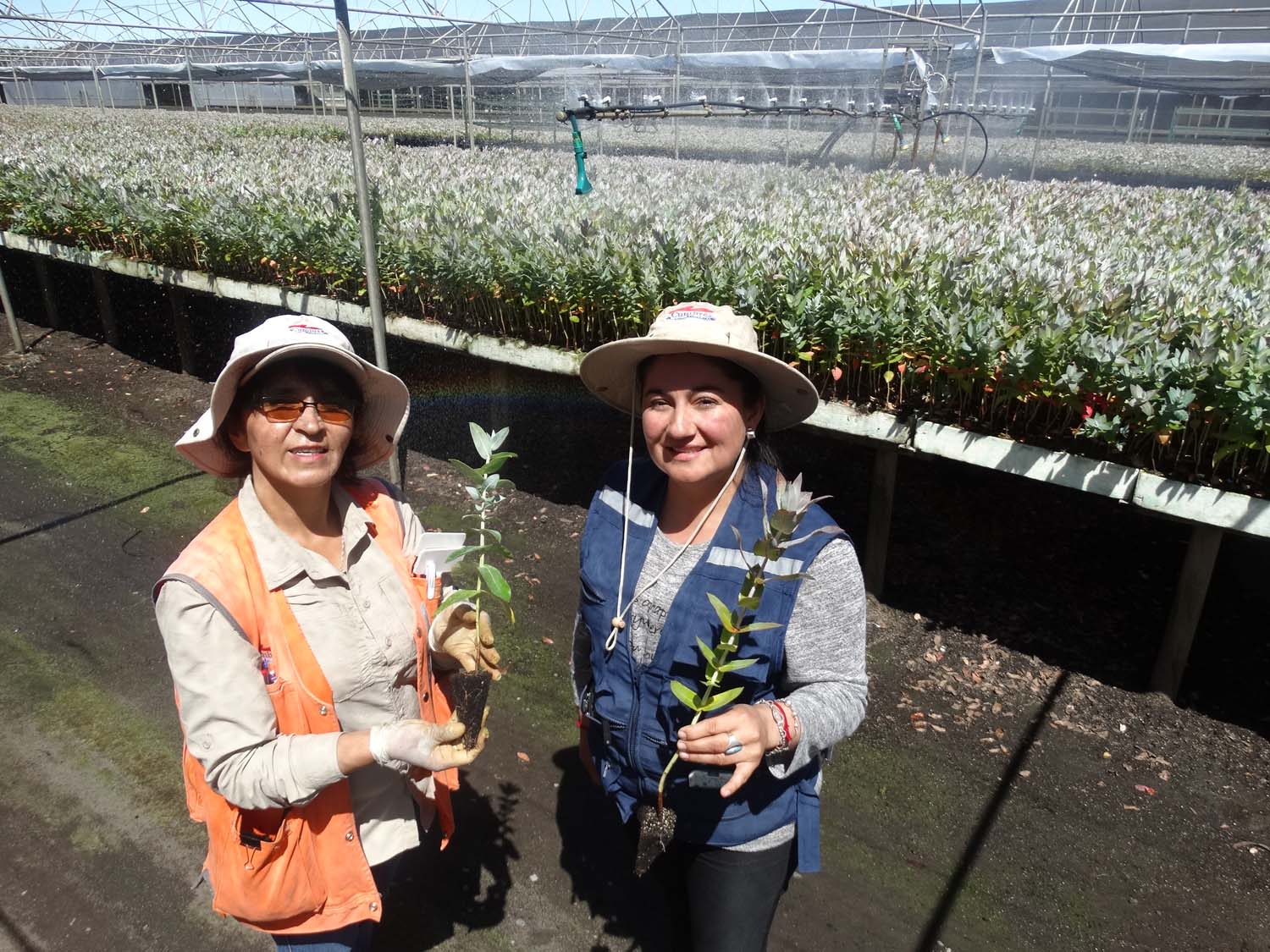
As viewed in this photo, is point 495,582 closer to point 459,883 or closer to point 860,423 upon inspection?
point 459,883

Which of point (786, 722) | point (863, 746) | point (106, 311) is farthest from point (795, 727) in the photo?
point (106, 311)

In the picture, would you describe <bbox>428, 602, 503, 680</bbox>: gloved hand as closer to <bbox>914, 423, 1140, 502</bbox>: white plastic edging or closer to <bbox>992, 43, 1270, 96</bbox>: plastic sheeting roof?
<bbox>914, 423, 1140, 502</bbox>: white plastic edging

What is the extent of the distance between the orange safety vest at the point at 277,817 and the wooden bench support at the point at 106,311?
877 centimetres

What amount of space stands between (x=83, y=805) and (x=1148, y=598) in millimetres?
5287

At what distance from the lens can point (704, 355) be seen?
2064 millimetres

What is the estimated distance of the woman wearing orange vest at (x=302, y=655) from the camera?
1823 mm

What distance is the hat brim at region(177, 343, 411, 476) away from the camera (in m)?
A: 1.98

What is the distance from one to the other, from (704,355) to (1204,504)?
2665 millimetres

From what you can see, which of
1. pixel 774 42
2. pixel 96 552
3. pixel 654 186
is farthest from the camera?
pixel 774 42

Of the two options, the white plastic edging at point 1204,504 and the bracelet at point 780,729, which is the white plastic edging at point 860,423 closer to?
the white plastic edging at point 1204,504

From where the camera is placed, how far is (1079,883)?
3.15m

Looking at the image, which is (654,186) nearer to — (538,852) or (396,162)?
(396,162)

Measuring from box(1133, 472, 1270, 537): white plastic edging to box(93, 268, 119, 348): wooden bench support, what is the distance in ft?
31.8

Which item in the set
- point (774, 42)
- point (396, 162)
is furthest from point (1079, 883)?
point (774, 42)
